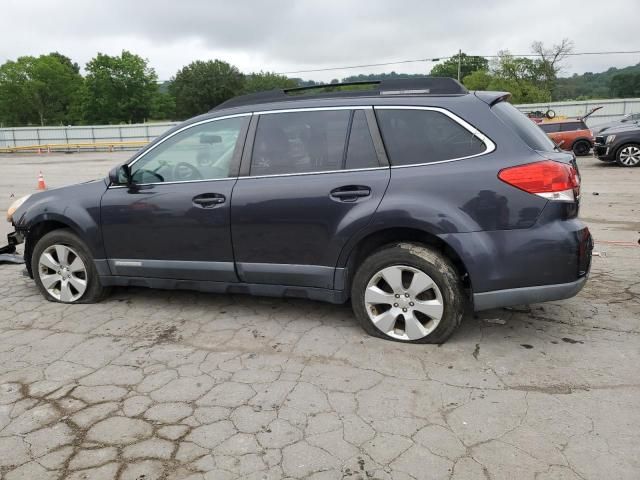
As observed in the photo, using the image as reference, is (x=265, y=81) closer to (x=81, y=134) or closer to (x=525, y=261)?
(x=81, y=134)

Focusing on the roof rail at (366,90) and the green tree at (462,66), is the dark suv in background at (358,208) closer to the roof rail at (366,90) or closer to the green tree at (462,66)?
the roof rail at (366,90)

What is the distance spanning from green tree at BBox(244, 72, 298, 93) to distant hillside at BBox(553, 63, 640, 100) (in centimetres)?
4612

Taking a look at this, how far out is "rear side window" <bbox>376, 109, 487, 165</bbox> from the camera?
3.42 m

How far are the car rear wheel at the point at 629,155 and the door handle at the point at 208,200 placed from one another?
47.9 feet

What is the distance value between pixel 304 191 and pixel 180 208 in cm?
105

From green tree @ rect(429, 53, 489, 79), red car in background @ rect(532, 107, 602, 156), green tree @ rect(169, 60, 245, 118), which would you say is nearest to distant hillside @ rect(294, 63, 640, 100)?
green tree @ rect(429, 53, 489, 79)

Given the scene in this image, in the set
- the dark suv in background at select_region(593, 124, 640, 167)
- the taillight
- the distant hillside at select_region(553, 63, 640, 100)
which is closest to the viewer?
the taillight

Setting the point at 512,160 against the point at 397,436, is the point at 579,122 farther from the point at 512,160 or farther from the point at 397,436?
the point at 397,436

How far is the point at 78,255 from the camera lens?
15.0ft

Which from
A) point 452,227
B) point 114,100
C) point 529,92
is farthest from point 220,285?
point 114,100

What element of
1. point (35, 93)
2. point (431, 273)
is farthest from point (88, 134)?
point (35, 93)

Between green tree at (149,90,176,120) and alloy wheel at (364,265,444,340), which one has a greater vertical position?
green tree at (149,90,176,120)

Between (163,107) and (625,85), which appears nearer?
(625,85)

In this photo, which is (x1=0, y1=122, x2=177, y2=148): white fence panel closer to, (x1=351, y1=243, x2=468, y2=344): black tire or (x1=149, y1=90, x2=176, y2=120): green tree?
(x1=351, y1=243, x2=468, y2=344): black tire
